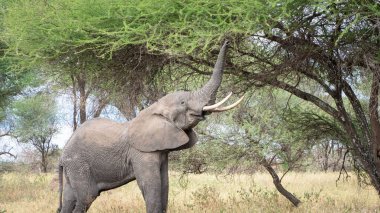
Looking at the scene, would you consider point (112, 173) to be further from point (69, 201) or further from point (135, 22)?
point (135, 22)

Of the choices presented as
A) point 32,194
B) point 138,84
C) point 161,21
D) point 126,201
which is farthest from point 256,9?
point 32,194

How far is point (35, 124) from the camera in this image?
34.2 meters

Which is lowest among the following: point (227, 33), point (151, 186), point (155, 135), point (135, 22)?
point (151, 186)

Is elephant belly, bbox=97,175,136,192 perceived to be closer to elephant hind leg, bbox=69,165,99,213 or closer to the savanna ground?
elephant hind leg, bbox=69,165,99,213

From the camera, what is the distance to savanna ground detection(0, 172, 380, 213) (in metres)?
11.4

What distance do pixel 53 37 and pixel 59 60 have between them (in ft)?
5.04

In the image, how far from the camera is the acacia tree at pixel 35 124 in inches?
1323

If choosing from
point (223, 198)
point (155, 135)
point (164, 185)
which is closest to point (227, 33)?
point (155, 135)

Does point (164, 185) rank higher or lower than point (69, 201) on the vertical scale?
higher

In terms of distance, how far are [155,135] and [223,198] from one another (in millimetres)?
6586

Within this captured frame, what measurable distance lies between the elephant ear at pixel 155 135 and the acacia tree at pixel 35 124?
2653cm

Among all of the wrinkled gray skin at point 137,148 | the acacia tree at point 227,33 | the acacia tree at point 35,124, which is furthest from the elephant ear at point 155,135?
the acacia tree at point 35,124

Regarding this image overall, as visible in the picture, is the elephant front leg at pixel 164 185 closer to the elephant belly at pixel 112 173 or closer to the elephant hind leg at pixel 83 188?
the elephant belly at pixel 112 173

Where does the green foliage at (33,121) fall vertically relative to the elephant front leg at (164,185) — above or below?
above
